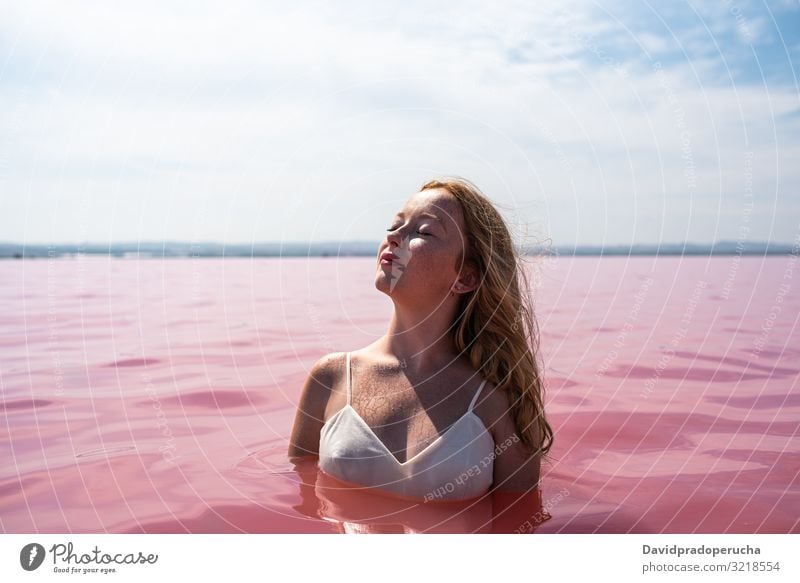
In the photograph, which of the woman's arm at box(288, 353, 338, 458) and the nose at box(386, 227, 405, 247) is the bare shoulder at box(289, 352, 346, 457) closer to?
the woman's arm at box(288, 353, 338, 458)

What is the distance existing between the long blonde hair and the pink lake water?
0.55 m

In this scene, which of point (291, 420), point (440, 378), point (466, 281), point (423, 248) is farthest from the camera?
point (291, 420)

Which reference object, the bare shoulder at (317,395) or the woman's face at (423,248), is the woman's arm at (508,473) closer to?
the woman's face at (423,248)

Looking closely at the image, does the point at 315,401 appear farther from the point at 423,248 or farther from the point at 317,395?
the point at 423,248

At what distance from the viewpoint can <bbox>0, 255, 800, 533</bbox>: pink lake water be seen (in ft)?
13.3

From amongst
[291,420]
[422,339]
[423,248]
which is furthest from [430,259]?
[291,420]

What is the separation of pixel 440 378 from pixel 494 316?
0.54m

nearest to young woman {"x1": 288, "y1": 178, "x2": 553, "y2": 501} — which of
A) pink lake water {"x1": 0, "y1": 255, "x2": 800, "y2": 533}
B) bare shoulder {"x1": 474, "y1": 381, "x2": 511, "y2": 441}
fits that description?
bare shoulder {"x1": 474, "y1": 381, "x2": 511, "y2": 441}

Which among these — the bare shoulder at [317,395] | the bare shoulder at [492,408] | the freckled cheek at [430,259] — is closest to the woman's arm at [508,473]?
the bare shoulder at [492,408]

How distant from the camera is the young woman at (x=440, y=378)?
13.1ft

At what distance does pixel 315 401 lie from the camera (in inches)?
176

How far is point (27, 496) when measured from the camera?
13.6 ft

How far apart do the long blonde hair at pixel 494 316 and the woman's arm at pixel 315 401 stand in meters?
0.84
